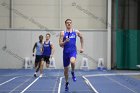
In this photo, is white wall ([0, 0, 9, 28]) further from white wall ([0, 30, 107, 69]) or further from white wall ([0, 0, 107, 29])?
white wall ([0, 30, 107, 69])

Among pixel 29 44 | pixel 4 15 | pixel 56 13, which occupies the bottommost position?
pixel 29 44

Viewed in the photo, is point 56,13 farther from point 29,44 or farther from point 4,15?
point 4,15

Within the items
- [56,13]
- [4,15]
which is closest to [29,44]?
[4,15]

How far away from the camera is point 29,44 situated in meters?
26.0

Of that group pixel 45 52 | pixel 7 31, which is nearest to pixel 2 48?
pixel 7 31

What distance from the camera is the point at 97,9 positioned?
87.4ft

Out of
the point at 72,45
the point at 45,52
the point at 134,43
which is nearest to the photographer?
the point at 72,45

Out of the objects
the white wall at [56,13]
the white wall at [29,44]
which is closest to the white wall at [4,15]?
the white wall at [56,13]

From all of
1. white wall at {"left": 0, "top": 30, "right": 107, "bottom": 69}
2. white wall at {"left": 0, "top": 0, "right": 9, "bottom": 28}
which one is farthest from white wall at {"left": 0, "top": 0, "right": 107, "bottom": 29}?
white wall at {"left": 0, "top": 30, "right": 107, "bottom": 69}

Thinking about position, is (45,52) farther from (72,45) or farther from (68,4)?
(68,4)

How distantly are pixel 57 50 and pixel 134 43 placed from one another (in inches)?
202

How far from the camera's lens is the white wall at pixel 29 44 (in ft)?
84.9

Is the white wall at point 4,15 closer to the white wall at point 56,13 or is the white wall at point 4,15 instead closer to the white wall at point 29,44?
the white wall at point 56,13

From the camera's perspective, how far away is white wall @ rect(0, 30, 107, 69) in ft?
84.9
